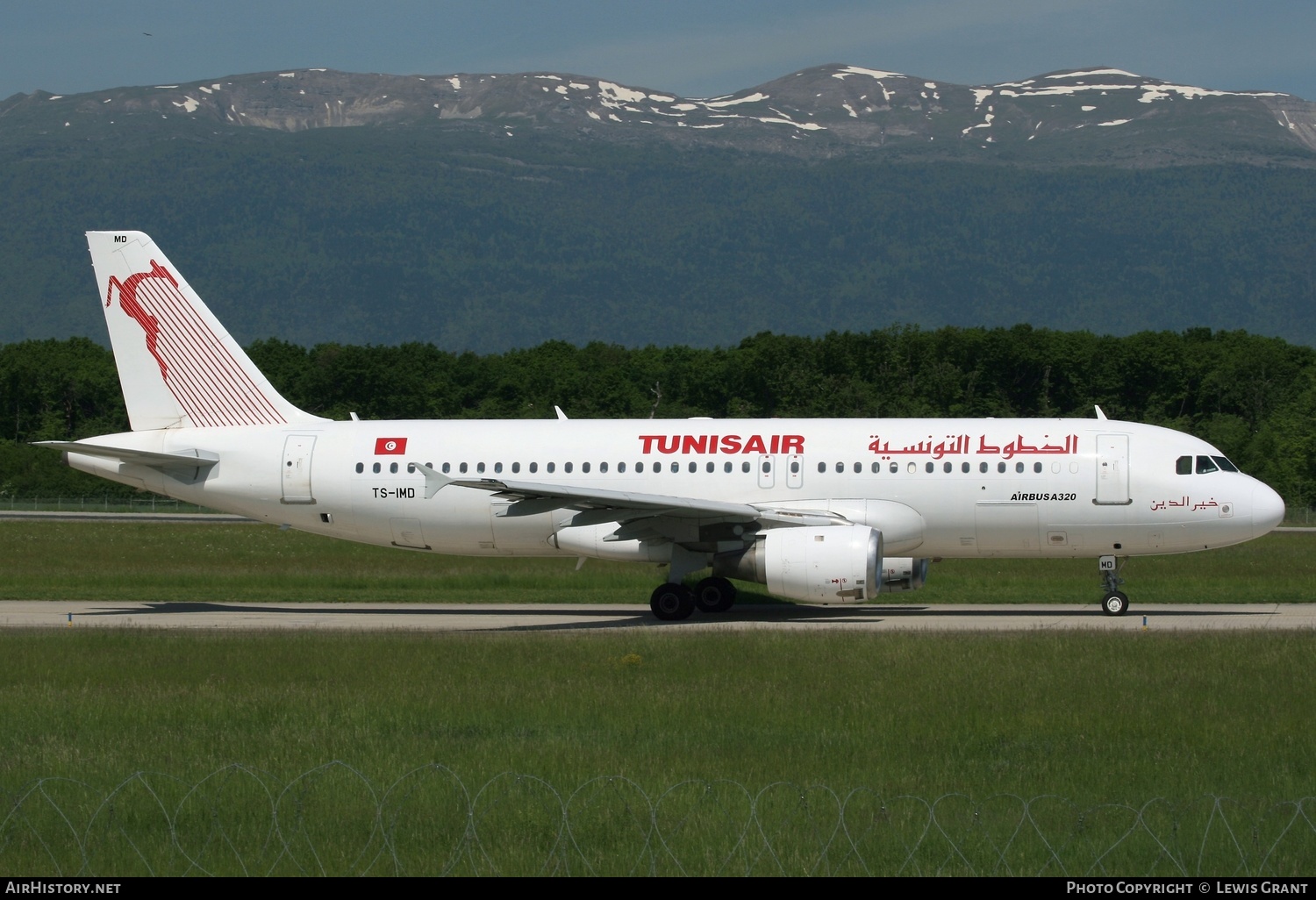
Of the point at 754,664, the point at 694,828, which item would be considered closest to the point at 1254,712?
the point at 754,664

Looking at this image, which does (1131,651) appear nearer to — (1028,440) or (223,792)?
(1028,440)

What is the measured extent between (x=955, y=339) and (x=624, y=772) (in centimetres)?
10153

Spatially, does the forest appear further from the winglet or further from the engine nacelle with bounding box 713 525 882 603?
the engine nacelle with bounding box 713 525 882 603

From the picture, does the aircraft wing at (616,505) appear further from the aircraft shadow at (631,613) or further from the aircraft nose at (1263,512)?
the aircraft nose at (1263,512)

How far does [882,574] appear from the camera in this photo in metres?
27.4

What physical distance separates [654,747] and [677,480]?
14175 mm

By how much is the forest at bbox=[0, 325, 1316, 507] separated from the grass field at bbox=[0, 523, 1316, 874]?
76167 mm

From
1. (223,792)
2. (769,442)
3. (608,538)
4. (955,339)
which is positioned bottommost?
(223,792)

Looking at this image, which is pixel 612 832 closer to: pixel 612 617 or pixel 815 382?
pixel 612 617

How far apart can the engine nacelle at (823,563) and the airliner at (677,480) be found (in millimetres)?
36

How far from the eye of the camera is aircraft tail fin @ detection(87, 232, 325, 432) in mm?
31406

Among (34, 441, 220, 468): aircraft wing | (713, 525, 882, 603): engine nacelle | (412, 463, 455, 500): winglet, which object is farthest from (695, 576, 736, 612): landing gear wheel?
(34, 441, 220, 468): aircraft wing
